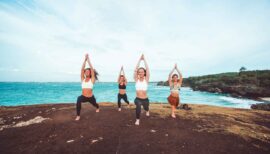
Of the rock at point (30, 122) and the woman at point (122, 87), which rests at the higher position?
the woman at point (122, 87)

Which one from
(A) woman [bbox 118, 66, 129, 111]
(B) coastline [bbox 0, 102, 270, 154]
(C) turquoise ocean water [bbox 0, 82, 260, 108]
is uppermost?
(A) woman [bbox 118, 66, 129, 111]

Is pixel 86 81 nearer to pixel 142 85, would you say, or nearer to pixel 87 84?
pixel 87 84

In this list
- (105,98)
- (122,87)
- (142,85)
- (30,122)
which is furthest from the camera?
(105,98)

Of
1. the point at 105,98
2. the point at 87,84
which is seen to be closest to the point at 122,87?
the point at 87,84

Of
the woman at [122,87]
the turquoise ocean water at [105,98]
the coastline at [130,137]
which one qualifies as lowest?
the turquoise ocean water at [105,98]

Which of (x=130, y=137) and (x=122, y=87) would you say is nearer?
(x=130, y=137)

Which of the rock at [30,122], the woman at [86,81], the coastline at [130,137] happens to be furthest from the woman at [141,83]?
the rock at [30,122]

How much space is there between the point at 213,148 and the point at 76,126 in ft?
16.2

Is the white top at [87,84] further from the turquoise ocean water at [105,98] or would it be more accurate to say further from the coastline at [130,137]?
the turquoise ocean water at [105,98]

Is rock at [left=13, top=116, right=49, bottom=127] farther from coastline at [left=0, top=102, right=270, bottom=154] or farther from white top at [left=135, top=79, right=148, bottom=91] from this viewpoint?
white top at [left=135, top=79, right=148, bottom=91]

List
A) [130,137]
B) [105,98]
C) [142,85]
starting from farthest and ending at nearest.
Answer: [105,98] → [142,85] → [130,137]

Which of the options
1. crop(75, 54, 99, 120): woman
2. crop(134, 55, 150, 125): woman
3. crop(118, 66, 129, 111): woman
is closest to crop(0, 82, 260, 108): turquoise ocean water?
crop(118, 66, 129, 111): woman

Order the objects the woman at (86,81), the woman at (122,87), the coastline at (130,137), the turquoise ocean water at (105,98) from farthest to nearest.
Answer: the turquoise ocean water at (105,98) → the woman at (122,87) → the woman at (86,81) → the coastline at (130,137)

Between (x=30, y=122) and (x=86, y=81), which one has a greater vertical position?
(x=86, y=81)
